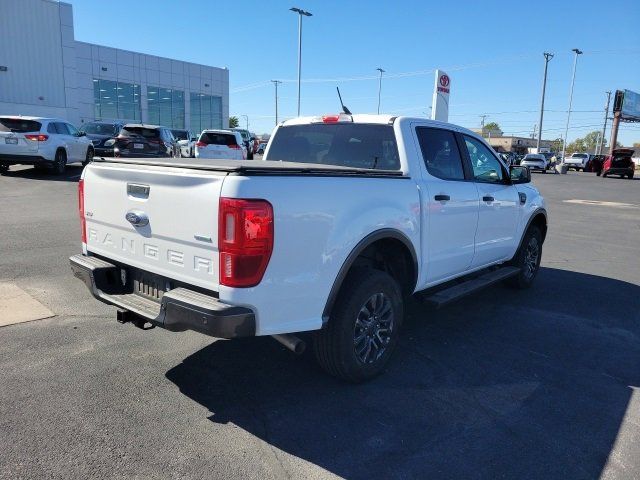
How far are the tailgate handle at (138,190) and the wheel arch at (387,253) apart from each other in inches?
51.9

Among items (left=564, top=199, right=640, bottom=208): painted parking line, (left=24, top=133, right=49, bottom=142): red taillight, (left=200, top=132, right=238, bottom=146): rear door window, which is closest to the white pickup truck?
(left=24, top=133, right=49, bottom=142): red taillight

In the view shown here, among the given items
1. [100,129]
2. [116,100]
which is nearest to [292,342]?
[100,129]

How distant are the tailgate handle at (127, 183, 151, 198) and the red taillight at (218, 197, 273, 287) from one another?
719mm

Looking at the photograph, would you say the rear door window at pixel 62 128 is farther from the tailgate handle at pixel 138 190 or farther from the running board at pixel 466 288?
the running board at pixel 466 288

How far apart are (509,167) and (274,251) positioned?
3.98 metres

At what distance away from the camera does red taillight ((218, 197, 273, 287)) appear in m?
2.73

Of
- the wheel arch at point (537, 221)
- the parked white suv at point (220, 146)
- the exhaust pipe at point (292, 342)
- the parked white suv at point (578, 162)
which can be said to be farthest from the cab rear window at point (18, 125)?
the parked white suv at point (578, 162)

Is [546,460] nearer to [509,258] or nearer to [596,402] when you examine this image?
[596,402]

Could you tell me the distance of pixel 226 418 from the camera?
3188 millimetres

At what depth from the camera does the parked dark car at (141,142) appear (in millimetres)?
17250

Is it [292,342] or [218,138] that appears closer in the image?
[292,342]

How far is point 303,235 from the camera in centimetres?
297

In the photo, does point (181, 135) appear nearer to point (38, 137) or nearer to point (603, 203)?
point (38, 137)

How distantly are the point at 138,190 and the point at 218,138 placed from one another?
1602cm
